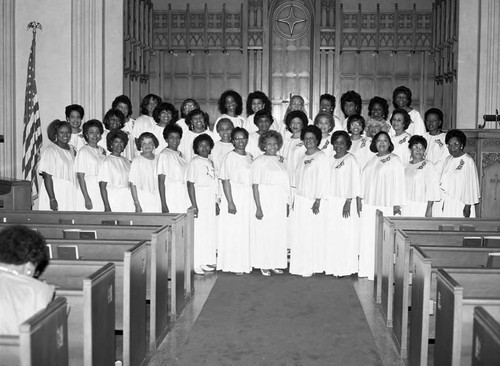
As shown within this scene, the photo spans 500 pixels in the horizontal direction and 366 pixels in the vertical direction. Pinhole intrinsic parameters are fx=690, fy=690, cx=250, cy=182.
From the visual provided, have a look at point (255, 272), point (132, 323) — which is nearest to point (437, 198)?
point (255, 272)

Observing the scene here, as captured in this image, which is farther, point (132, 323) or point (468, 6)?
point (468, 6)

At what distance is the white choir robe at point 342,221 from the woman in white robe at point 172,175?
5.52ft

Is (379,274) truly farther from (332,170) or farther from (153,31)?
(153,31)

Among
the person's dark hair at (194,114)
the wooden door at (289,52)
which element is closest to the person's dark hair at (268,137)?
the person's dark hair at (194,114)

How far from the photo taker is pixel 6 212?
621 cm

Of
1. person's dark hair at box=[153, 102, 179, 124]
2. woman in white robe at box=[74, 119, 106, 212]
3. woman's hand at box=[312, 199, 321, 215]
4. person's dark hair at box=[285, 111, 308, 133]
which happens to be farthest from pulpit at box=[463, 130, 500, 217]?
woman in white robe at box=[74, 119, 106, 212]

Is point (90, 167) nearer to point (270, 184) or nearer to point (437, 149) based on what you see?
point (270, 184)

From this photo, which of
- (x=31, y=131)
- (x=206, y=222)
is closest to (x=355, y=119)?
(x=206, y=222)

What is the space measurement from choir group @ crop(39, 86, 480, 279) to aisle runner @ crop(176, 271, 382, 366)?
1.58 feet

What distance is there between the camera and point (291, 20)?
1338 centimetres

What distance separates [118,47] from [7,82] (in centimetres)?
196

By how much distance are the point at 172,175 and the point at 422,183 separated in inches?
108

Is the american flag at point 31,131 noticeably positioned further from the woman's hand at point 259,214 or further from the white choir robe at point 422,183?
the white choir robe at point 422,183

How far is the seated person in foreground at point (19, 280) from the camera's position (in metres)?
2.92
